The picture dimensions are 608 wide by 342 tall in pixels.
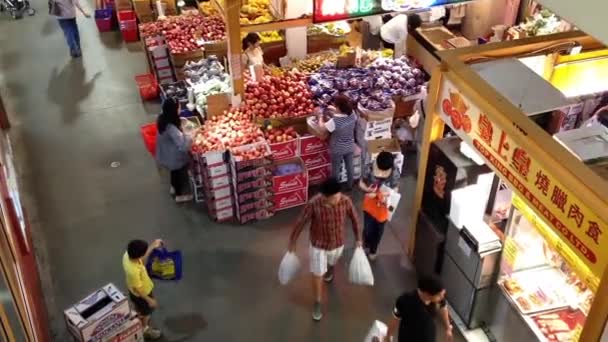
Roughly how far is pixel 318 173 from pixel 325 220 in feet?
8.82

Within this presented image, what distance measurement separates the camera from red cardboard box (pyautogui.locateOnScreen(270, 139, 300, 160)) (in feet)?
26.8

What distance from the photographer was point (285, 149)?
825cm

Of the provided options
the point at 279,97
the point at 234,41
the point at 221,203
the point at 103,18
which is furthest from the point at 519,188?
the point at 103,18

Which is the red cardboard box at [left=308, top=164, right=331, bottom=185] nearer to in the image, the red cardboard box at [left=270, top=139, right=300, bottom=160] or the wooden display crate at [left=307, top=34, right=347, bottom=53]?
the red cardboard box at [left=270, top=139, right=300, bottom=160]

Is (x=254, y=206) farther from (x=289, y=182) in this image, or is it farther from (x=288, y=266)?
(x=288, y=266)

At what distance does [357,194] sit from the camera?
8.70 metres

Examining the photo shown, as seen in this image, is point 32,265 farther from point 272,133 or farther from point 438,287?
point 438,287

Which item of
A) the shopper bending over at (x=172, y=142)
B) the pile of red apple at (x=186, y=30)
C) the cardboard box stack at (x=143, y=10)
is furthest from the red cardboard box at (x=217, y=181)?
the cardboard box stack at (x=143, y=10)

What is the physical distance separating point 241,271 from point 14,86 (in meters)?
6.69

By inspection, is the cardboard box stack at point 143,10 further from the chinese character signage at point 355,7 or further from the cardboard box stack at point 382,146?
the cardboard box stack at point 382,146

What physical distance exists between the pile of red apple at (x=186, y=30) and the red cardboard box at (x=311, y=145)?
309cm

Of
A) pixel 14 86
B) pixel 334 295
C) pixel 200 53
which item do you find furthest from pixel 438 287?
pixel 14 86

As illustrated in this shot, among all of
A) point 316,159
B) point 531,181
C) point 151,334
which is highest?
point 531,181

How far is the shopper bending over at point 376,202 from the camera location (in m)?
6.79
